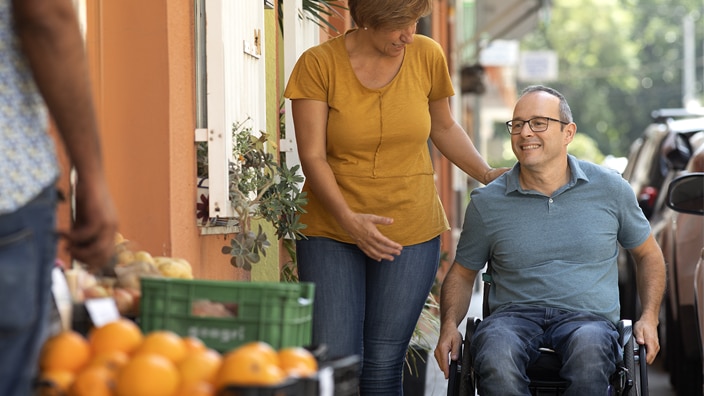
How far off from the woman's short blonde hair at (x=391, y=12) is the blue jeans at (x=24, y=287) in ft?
7.29

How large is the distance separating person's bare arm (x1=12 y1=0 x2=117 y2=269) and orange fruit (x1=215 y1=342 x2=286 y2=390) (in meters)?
0.37

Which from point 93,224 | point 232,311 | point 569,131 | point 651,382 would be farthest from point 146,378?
point 651,382

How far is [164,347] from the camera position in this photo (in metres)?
2.60

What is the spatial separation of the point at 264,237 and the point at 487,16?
636 inches

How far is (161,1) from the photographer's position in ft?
15.1

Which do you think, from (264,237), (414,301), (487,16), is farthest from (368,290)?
(487,16)

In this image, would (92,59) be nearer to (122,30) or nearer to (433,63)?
(122,30)

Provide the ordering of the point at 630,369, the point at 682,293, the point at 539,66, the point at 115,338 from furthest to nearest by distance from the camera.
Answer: the point at 539,66 → the point at 682,293 → the point at 630,369 → the point at 115,338

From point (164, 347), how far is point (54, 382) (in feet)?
0.76

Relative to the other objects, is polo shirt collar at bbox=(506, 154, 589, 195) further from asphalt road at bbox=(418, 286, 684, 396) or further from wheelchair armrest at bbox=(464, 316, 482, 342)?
asphalt road at bbox=(418, 286, 684, 396)

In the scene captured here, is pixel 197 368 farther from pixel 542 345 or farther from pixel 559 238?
pixel 559 238

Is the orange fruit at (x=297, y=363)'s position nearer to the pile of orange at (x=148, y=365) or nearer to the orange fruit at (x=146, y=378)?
the pile of orange at (x=148, y=365)

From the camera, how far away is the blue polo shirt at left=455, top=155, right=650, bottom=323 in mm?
4812

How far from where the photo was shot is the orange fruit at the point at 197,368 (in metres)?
2.53
